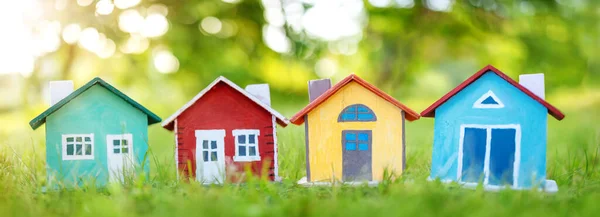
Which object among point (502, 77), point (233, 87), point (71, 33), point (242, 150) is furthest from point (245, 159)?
point (71, 33)

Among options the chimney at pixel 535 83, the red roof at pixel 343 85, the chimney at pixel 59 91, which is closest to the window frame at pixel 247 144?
the red roof at pixel 343 85

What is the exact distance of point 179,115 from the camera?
4.15 meters

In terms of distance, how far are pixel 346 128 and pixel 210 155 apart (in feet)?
3.36

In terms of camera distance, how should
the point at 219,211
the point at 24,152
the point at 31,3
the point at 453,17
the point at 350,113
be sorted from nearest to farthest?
the point at 219,211 < the point at 350,113 < the point at 24,152 < the point at 31,3 < the point at 453,17

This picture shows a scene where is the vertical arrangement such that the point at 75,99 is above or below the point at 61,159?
above

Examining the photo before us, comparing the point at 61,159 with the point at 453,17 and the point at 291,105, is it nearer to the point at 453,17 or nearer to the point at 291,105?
the point at 291,105

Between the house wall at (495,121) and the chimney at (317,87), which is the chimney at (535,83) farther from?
the chimney at (317,87)

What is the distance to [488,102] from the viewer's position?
3.94 metres

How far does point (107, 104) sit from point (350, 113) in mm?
1794

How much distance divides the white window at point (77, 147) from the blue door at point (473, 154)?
272 cm

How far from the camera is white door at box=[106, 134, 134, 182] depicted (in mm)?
4160

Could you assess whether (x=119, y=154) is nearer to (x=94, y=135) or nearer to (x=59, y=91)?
(x=94, y=135)

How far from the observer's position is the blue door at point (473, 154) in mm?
3953

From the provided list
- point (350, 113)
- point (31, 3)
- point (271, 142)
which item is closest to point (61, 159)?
point (271, 142)
